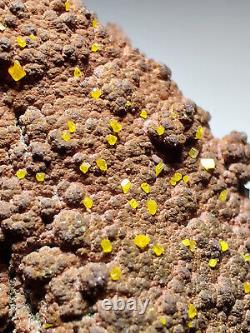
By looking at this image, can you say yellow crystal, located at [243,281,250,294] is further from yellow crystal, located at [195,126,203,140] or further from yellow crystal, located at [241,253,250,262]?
yellow crystal, located at [195,126,203,140]

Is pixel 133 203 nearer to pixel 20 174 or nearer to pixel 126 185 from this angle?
pixel 126 185

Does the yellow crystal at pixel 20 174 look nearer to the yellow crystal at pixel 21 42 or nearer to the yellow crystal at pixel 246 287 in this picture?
the yellow crystal at pixel 21 42

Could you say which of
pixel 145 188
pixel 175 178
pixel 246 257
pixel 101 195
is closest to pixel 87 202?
pixel 101 195

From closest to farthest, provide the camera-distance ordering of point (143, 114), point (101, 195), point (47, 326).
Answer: point (47, 326)
point (101, 195)
point (143, 114)

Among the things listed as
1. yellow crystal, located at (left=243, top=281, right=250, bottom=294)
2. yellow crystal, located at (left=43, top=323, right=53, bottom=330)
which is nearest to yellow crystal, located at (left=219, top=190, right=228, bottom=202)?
yellow crystal, located at (left=243, top=281, right=250, bottom=294)

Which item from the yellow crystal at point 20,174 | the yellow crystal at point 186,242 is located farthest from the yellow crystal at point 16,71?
the yellow crystal at point 186,242

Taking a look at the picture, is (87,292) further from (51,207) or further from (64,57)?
(64,57)
